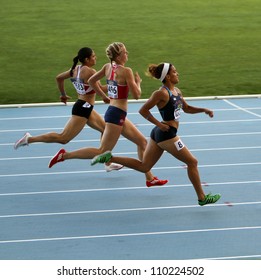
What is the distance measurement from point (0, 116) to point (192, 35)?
8462mm

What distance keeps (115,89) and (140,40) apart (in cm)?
1193

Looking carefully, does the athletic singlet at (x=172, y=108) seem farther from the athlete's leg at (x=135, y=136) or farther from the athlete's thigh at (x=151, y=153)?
the athlete's leg at (x=135, y=136)

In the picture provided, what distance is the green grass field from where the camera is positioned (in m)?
18.5

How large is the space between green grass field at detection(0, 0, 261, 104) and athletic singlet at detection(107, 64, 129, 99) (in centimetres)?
631

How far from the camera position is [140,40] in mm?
22844

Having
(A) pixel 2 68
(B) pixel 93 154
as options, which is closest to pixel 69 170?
(B) pixel 93 154

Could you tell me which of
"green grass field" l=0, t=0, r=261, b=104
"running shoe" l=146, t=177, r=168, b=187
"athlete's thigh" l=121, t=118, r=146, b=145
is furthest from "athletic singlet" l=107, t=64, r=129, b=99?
"green grass field" l=0, t=0, r=261, b=104

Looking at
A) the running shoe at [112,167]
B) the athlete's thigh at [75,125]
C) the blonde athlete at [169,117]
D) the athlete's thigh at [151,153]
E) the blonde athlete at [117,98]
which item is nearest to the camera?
the blonde athlete at [169,117]

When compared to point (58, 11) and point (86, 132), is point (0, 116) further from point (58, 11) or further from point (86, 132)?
point (58, 11)

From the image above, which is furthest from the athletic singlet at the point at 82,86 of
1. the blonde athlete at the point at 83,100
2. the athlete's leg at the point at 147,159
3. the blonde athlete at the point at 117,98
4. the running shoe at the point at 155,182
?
the athlete's leg at the point at 147,159

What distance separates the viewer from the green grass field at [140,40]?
18500mm

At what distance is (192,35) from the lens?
23.2 metres

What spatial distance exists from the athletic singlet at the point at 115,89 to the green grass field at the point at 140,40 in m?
6.31

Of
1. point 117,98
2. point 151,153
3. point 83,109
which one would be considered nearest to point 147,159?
point 151,153
